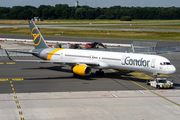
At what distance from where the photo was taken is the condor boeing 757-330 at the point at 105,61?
41375mm

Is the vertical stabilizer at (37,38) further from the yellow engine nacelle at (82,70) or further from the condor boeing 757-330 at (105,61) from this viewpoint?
the yellow engine nacelle at (82,70)

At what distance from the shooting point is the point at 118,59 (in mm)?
45375

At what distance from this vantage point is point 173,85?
41969 mm

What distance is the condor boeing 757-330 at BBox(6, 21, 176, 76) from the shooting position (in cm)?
4138

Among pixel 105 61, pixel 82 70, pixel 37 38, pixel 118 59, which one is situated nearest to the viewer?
pixel 82 70

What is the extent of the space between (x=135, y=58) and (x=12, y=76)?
21302 mm

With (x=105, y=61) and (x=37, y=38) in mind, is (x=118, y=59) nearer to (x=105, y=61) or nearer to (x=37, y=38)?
(x=105, y=61)

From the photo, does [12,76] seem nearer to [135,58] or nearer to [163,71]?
[135,58]

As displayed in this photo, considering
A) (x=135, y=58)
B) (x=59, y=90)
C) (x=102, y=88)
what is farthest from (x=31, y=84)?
(x=135, y=58)

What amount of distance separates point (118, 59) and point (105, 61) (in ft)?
8.18

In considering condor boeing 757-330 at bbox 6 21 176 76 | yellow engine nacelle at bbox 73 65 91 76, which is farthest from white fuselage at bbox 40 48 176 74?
yellow engine nacelle at bbox 73 65 91 76

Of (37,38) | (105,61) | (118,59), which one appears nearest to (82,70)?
(105,61)

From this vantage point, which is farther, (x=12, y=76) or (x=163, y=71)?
(x=12, y=76)

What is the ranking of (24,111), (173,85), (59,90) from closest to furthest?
(24,111) → (59,90) → (173,85)
